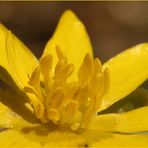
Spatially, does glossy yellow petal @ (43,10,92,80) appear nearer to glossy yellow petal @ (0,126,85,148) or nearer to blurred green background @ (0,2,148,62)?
glossy yellow petal @ (0,126,85,148)

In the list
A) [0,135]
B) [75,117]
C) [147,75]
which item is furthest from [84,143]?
[147,75]

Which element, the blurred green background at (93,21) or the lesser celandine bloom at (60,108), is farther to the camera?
the blurred green background at (93,21)

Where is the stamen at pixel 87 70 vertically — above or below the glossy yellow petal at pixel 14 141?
above

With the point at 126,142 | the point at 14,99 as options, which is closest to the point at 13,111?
the point at 14,99

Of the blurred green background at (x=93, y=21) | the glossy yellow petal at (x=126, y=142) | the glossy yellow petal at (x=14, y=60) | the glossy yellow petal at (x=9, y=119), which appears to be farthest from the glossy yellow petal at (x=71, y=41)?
the blurred green background at (x=93, y=21)

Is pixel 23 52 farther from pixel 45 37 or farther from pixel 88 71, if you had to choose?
pixel 45 37

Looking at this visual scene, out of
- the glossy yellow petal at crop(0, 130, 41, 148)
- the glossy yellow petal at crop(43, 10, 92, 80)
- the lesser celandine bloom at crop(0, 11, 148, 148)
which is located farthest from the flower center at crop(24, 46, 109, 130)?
the glossy yellow petal at crop(43, 10, 92, 80)

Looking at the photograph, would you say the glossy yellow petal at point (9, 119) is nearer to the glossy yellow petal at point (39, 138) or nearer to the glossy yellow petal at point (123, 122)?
the glossy yellow petal at point (39, 138)

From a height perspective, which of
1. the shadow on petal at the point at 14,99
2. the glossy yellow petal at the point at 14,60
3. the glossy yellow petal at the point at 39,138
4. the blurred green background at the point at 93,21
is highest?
the glossy yellow petal at the point at 14,60
